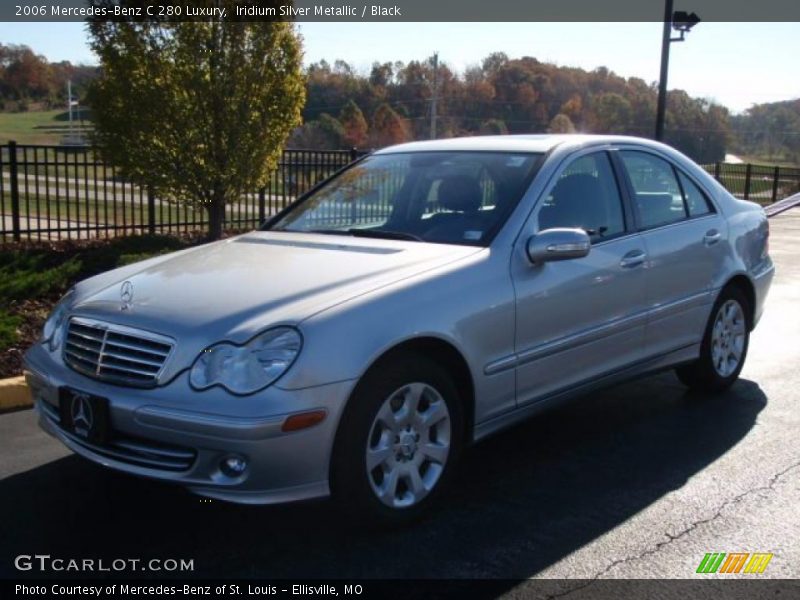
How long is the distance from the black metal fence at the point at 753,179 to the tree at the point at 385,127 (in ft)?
60.4

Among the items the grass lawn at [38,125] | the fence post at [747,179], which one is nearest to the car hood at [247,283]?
the fence post at [747,179]

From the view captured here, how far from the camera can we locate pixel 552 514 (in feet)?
13.2

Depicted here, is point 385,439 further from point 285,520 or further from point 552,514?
point 552,514

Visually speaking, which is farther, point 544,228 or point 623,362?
point 623,362

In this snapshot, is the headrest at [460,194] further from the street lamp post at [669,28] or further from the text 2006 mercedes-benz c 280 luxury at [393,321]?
the street lamp post at [669,28]

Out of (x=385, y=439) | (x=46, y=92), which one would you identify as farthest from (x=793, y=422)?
(x=46, y=92)

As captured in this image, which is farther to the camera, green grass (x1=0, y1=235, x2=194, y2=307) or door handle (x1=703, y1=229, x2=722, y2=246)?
green grass (x1=0, y1=235, x2=194, y2=307)

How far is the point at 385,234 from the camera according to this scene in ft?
15.4

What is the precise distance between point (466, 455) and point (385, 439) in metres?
1.26

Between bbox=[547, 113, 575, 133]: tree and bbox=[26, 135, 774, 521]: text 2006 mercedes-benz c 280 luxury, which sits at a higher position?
bbox=[547, 113, 575, 133]: tree

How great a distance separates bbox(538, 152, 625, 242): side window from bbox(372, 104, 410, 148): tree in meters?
36.9

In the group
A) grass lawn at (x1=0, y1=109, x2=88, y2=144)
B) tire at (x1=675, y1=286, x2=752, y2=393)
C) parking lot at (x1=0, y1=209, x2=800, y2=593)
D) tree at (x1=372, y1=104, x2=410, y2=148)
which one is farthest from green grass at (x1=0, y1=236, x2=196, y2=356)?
grass lawn at (x1=0, y1=109, x2=88, y2=144)

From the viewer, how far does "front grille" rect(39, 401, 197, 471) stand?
3430 millimetres

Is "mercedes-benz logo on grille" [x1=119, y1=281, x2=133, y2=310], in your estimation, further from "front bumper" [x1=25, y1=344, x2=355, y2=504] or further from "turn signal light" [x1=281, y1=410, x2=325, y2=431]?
"turn signal light" [x1=281, y1=410, x2=325, y2=431]
